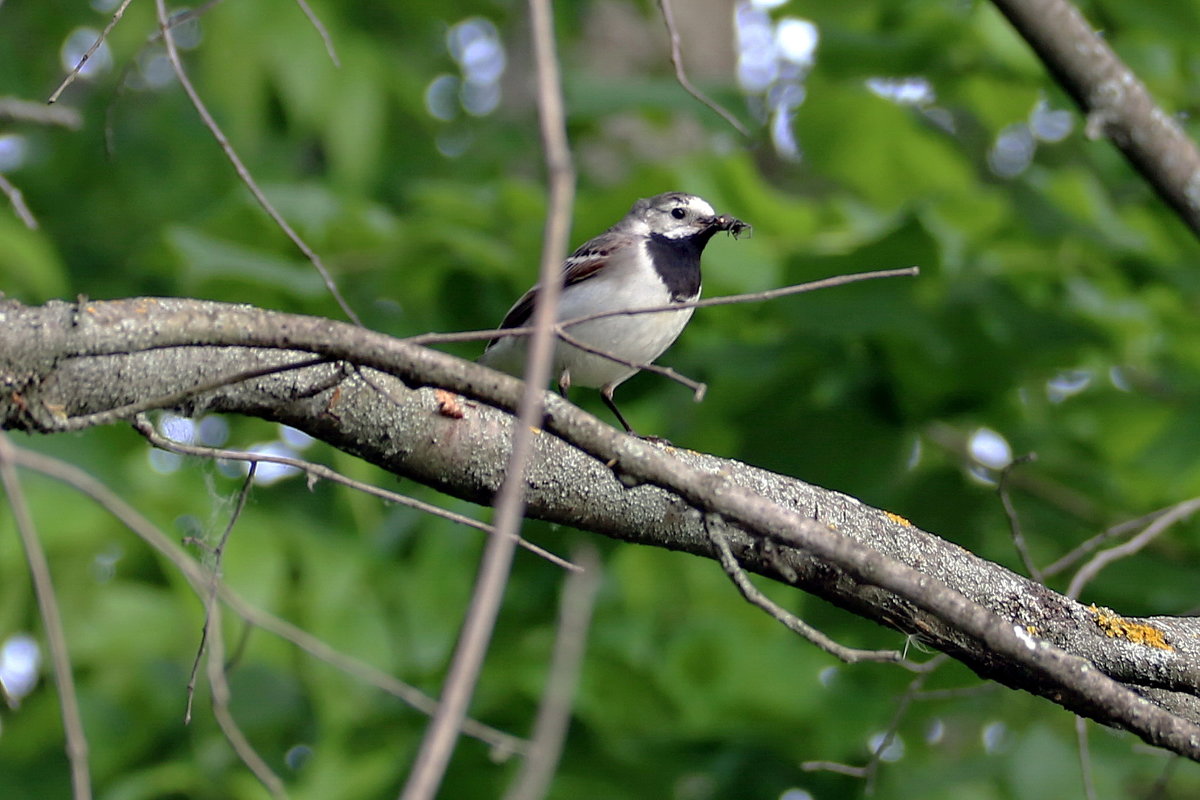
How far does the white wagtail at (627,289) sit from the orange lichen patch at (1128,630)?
2370 millimetres

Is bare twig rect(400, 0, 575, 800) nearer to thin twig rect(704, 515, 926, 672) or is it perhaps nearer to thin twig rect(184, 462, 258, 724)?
thin twig rect(704, 515, 926, 672)

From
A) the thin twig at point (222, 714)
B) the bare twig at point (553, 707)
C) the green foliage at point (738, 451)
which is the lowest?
the green foliage at point (738, 451)

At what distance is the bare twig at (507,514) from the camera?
42.3 inches

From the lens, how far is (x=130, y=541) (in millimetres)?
5633

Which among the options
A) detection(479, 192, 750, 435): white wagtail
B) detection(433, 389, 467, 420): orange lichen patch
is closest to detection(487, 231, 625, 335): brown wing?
detection(479, 192, 750, 435): white wagtail

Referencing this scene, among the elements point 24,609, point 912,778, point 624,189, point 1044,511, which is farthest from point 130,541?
point 1044,511

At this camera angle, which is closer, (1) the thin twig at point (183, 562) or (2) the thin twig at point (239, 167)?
(1) the thin twig at point (183, 562)

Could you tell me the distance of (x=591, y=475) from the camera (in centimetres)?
296

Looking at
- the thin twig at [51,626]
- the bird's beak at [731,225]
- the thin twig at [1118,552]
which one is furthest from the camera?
the bird's beak at [731,225]

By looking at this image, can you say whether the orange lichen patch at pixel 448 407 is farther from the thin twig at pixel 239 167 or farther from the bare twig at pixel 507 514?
the bare twig at pixel 507 514

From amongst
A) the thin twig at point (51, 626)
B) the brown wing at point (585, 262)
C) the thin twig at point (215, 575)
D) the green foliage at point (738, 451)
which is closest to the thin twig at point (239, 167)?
the thin twig at point (215, 575)

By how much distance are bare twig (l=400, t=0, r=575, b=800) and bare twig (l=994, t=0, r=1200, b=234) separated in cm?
361

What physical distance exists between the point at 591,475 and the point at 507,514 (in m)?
1.77

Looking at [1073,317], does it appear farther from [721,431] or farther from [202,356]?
[202,356]
